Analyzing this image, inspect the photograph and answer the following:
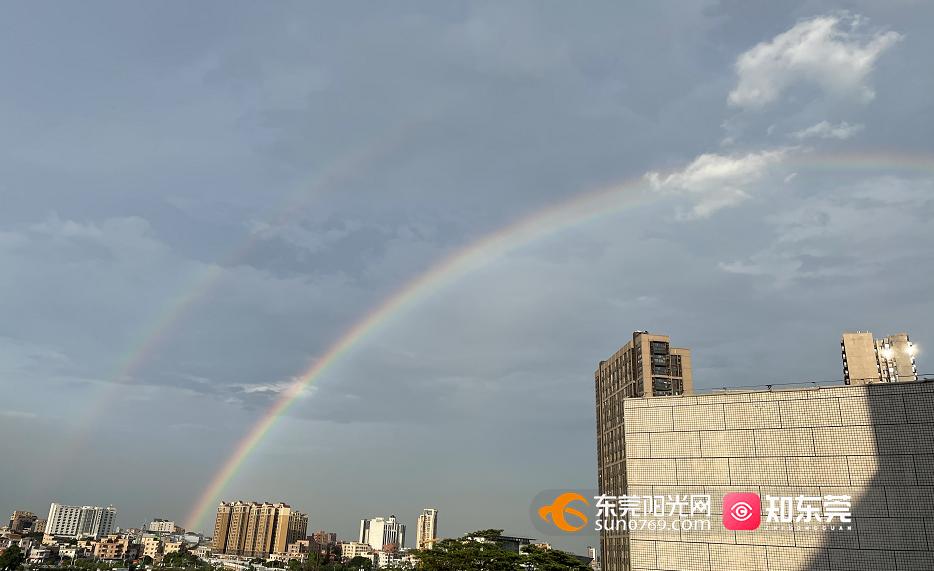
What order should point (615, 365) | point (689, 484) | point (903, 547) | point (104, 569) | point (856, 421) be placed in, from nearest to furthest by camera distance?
point (903, 547), point (856, 421), point (689, 484), point (615, 365), point (104, 569)

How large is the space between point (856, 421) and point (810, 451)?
2321 mm

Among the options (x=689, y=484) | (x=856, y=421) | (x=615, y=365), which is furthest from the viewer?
(x=615, y=365)

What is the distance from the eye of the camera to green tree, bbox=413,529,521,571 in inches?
2052

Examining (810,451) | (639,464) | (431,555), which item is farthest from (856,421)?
(431,555)

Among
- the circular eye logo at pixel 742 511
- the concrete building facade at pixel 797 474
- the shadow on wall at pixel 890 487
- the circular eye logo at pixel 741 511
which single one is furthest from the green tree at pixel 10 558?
the shadow on wall at pixel 890 487

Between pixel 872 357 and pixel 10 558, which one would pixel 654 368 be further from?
pixel 10 558

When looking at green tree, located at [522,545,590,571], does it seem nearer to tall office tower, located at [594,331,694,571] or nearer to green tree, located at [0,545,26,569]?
tall office tower, located at [594,331,694,571]

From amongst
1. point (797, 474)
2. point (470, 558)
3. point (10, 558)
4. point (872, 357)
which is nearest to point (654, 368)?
point (872, 357)

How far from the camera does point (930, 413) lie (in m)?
25.4

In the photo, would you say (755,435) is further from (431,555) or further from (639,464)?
(431,555)

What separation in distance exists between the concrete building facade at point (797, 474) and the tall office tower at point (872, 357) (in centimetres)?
1347

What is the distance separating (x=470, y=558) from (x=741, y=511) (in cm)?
3110

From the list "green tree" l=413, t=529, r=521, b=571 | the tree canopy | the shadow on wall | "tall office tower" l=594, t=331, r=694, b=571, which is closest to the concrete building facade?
the shadow on wall

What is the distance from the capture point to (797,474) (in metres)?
26.9
